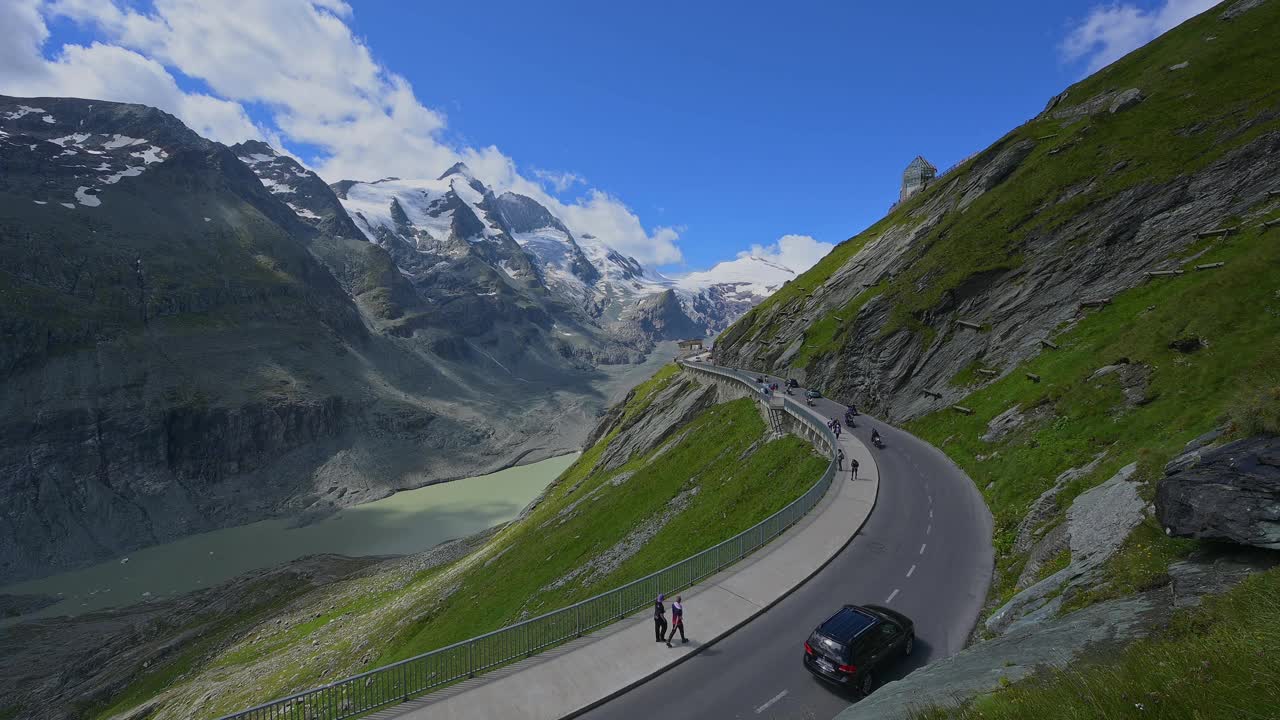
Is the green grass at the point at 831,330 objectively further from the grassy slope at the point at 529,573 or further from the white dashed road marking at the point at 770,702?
the white dashed road marking at the point at 770,702

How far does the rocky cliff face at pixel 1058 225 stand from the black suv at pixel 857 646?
30107 millimetres

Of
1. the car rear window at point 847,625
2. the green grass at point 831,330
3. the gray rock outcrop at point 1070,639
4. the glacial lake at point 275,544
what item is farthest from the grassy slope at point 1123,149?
the glacial lake at point 275,544

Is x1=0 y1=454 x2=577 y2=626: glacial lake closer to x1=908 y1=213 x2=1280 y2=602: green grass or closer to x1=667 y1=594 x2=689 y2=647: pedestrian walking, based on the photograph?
x1=667 y1=594 x2=689 y2=647: pedestrian walking

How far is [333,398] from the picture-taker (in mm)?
154750

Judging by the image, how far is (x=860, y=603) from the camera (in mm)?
17422

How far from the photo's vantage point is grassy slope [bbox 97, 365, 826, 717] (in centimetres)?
3219

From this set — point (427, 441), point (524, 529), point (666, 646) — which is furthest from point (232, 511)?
point (666, 646)

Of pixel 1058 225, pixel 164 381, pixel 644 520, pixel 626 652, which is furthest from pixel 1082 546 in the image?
pixel 164 381

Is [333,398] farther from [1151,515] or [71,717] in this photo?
[1151,515]

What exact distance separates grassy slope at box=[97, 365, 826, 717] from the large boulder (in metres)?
18.8

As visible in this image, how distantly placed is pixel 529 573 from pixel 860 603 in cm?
2924

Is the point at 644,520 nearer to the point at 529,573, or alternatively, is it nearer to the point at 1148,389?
the point at 529,573

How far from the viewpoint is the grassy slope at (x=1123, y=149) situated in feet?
133

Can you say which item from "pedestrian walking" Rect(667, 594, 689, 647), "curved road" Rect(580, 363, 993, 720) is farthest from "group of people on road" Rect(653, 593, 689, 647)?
"curved road" Rect(580, 363, 993, 720)
